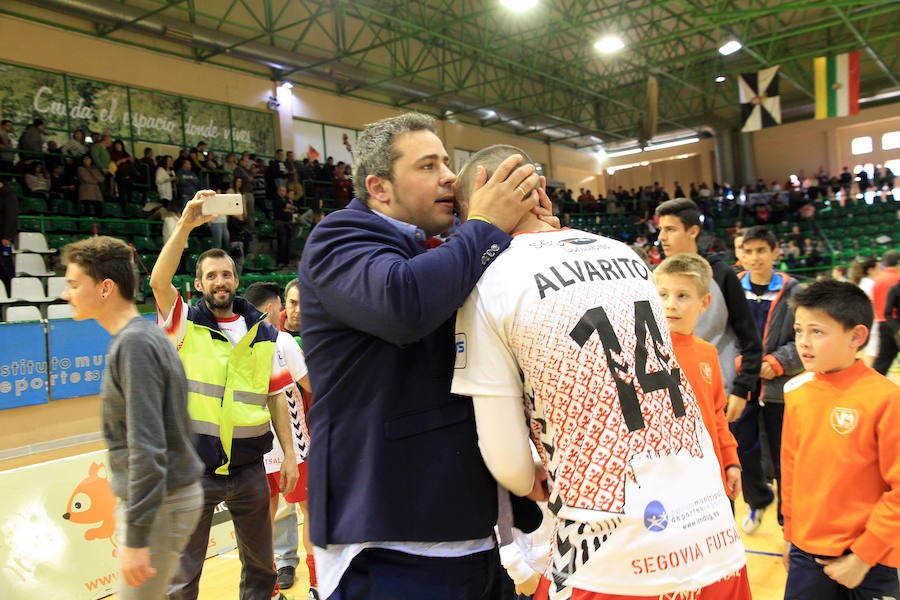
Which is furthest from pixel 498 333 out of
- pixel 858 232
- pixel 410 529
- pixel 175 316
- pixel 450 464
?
pixel 858 232

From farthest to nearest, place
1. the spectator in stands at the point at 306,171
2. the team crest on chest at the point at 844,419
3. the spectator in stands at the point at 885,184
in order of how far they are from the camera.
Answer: the spectator in stands at the point at 885,184, the spectator in stands at the point at 306,171, the team crest on chest at the point at 844,419

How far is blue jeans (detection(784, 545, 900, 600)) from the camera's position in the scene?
6.67ft

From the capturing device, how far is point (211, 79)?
15422mm

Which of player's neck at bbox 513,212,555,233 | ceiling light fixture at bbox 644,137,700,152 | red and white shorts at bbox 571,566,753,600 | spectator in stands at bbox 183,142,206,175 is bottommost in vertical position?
red and white shorts at bbox 571,566,753,600

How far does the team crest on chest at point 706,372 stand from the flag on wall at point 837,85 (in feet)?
51.1

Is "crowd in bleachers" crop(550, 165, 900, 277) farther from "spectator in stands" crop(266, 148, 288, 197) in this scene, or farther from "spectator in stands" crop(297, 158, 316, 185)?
"spectator in stands" crop(266, 148, 288, 197)

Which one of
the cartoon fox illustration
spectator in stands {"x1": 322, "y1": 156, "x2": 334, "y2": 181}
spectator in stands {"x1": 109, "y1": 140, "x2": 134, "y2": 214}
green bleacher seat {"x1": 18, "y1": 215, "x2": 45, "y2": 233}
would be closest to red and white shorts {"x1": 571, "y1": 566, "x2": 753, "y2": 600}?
the cartoon fox illustration

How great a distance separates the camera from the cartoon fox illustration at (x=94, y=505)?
4180mm

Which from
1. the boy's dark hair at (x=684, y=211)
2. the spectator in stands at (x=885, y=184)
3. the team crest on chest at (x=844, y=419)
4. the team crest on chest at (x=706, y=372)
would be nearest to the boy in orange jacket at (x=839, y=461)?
the team crest on chest at (x=844, y=419)

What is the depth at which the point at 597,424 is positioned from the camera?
4.08 feet

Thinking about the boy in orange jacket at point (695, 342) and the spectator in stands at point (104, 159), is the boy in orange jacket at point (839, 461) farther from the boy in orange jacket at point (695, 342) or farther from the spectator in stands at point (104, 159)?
the spectator in stands at point (104, 159)

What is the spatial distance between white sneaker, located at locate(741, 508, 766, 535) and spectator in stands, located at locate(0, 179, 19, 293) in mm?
9690

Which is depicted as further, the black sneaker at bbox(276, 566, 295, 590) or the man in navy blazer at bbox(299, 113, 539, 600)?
the black sneaker at bbox(276, 566, 295, 590)

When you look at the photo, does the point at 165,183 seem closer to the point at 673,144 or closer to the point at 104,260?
the point at 104,260
